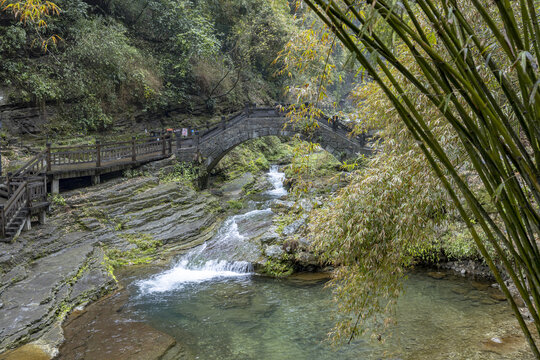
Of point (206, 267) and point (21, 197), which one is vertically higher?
point (21, 197)

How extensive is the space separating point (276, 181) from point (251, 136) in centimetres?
283

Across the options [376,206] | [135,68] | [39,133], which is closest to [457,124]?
[376,206]

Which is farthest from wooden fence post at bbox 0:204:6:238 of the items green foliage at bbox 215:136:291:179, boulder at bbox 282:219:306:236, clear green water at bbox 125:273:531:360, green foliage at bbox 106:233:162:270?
green foliage at bbox 215:136:291:179

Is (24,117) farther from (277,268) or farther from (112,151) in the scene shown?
(277,268)

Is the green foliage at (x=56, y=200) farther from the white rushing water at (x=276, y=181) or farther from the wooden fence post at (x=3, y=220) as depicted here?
the white rushing water at (x=276, y=181)

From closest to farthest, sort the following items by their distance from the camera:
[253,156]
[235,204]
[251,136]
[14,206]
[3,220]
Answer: [3,220]
[14,206]
[235,204]
[251,136]
[253,156]

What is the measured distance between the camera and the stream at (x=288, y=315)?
18.4 feet

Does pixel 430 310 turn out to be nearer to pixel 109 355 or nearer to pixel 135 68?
pixel 109 355

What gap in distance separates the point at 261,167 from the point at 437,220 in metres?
16.5

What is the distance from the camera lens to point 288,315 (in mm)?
7020

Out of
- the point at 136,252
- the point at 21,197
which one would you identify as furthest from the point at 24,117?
the point at 136,252

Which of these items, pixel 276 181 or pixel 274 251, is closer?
pixel 274 251

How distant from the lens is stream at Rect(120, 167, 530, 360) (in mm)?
5613

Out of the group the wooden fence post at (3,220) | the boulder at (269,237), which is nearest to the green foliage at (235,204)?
A: the boulder at (269,237)
